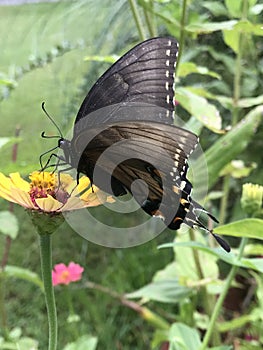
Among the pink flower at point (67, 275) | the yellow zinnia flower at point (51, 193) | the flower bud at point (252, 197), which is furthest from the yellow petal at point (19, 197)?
the pink flower at point (67, 275)

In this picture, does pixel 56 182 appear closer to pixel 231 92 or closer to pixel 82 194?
pixel 82 194

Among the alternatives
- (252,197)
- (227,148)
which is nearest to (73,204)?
(252,197)

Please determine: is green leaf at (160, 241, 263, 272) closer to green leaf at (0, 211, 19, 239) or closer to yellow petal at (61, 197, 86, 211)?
yellow petal at (61, 197, 86, 211)

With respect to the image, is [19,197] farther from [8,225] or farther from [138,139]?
[8,225]

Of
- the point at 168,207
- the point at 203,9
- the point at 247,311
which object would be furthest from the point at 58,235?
the point at 168,207

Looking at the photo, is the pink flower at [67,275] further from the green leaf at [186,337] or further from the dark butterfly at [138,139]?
the dark butterfly at [138,139]
